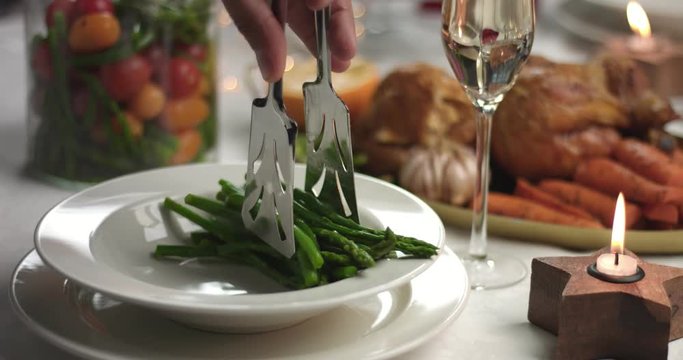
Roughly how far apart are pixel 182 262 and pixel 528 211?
0.48 m

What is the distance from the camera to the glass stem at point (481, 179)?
1182 mm

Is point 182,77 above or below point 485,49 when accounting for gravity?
below

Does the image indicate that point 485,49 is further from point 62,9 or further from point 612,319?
point 62,9

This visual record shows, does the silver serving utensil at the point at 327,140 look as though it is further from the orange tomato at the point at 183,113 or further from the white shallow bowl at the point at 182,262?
the orange tomato at the point at 183,113

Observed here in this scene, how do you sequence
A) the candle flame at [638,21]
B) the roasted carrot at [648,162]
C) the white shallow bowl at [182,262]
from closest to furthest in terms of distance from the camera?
the white shallow bowl at [182,262], the roasted carrot at [648,162], the candle flame at [638,21]

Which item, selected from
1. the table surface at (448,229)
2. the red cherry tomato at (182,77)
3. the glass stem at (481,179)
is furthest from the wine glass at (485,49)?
the red cherry tomato at (182,77)

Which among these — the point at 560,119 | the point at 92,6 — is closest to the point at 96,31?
the point at 92,6

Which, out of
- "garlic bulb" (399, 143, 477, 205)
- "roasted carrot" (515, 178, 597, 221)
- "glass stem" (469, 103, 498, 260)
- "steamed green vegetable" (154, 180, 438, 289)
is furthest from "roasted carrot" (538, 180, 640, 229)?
"steamed green vegetable" (154, 180, 438, 289)

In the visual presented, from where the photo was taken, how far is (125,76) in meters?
1.39

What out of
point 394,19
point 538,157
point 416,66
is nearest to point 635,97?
point 538,157

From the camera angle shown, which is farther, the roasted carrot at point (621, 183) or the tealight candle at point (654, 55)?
the tealight candle at point (654, 55)

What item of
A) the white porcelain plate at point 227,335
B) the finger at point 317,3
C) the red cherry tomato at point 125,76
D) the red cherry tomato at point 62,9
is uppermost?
the finger at point 317,3

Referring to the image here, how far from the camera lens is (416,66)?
5.08ft

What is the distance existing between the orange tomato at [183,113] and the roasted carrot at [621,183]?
1.73 feet
